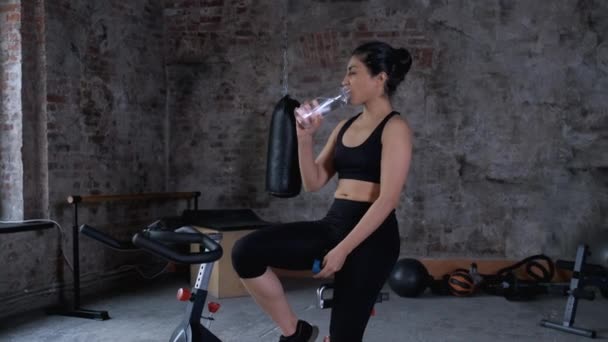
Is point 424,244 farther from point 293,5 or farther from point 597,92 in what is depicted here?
point 293,5

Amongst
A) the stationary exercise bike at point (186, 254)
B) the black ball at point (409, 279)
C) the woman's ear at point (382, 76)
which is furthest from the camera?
the black ball at point (409, 279)

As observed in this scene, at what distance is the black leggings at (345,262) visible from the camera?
2.09 meters

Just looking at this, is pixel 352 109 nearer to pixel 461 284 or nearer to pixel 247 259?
pixel 461 284

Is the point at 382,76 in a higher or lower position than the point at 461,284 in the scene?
higher

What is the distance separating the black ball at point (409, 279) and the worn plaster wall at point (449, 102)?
2.19 ft

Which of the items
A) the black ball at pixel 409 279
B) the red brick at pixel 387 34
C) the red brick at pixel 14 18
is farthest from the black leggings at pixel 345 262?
the red brick at pixel 387 34

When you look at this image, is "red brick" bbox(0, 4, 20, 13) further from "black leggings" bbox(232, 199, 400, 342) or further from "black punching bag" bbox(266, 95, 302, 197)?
"black leggings" bbox(232, 199, 400, 342)

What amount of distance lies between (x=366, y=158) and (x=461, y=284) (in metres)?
2.91

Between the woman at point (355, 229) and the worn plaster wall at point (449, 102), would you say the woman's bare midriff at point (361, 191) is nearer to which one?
the woman at point (355, 229)

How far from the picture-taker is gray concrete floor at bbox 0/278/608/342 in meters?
3.71

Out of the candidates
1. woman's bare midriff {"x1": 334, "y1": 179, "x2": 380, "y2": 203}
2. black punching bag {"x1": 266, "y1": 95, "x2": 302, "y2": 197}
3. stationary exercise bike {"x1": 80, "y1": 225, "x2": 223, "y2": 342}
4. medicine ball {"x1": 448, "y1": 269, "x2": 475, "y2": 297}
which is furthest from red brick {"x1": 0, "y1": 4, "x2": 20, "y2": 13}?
medicine ball {"x1": 448, "y1": 269, "x2": 475, "y2": 297}

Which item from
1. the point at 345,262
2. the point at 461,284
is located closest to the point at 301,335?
the point at 345,262

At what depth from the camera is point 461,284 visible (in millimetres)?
4766

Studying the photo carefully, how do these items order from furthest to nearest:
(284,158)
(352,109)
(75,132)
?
(352,109)
(75,132)
(284,158)
